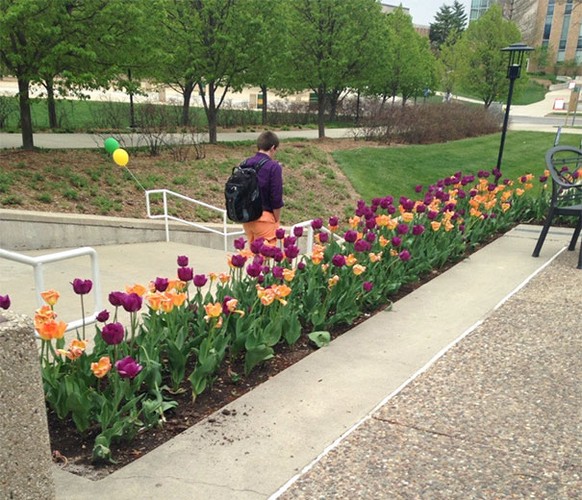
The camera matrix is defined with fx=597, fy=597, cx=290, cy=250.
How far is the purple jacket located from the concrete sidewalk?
149 centimetres

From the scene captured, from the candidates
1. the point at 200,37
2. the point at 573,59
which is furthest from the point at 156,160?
the point at 573,59

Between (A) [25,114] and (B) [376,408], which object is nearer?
(B) [376,408]

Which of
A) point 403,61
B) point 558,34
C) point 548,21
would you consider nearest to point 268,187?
point 403,61

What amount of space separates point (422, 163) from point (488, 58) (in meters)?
14.7

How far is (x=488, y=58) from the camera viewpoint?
99.2ft

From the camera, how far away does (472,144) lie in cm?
2362

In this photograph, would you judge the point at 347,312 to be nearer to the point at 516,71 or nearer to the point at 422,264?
the point at 422,264

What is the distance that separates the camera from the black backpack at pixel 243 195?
5.29 meters

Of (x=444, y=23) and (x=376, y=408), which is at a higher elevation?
(x=444, y=23)

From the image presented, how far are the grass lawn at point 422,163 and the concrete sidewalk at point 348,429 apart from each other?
10.5m

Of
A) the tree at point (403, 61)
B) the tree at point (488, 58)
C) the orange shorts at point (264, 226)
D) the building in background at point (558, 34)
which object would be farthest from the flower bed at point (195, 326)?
the building in background at point (558, 34)

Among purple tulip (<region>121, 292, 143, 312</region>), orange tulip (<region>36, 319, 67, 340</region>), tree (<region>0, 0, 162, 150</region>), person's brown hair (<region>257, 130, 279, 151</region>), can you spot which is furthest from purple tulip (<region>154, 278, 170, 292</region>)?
tree (<region>0, 0, 162, 150</region>)

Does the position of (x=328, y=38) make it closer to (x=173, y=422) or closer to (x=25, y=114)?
(x=25, y=114)

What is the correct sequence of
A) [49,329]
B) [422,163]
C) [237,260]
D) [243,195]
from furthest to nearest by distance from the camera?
[422,163] → [243,195] → [237,260] → [49,329]
